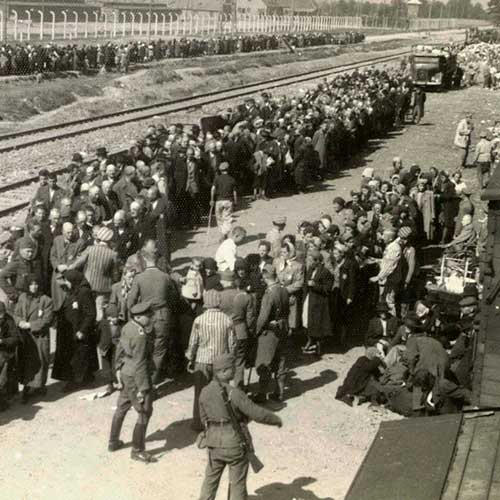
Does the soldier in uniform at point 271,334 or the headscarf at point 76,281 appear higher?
the headscarf at point 76,281

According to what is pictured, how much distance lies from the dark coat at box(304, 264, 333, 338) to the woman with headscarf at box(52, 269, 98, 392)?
292cm

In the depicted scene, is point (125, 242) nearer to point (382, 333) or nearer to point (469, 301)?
point (382, 333)

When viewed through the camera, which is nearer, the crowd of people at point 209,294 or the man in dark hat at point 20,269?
the crowd of people at point 209,294

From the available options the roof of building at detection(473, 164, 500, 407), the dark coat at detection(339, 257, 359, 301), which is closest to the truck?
the dark coat at detection(339, 257, 359, 301)

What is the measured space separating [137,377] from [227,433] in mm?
1583

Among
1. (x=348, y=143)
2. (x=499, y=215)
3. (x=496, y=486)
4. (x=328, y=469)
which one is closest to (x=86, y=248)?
(x=328, y=469)

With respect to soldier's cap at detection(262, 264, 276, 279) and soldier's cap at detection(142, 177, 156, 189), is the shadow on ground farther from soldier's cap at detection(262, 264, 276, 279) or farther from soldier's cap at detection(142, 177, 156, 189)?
soldier's cap at detection(142, 177, 156, 189)

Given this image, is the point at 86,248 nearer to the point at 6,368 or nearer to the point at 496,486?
the point at 6,368

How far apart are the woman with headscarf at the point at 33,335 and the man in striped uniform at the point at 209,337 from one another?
185cm

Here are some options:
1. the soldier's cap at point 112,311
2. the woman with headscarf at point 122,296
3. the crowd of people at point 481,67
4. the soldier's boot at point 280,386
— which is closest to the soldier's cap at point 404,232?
the soldier's boot at point 280,386

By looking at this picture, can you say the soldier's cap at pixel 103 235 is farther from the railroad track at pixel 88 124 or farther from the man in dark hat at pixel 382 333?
the railroad track at pixel 88 124

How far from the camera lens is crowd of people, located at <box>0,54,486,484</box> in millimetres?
9898

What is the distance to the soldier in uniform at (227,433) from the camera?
7680 millimetres

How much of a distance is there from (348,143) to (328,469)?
17.5 m
